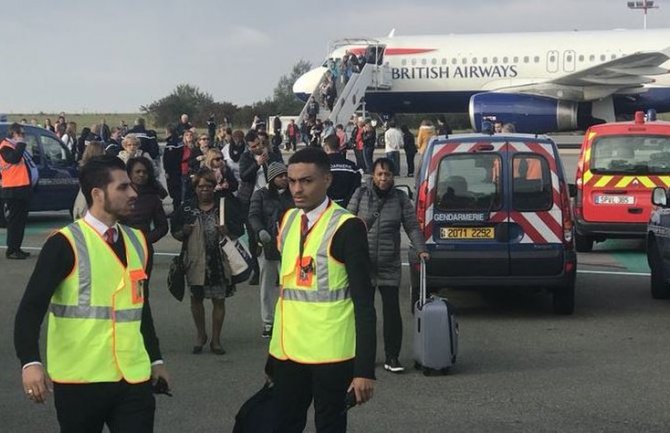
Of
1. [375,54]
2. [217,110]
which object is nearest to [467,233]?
[375,54]

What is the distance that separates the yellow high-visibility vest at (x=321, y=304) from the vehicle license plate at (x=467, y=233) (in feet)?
19.2

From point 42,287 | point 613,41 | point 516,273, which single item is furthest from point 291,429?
point 613,41

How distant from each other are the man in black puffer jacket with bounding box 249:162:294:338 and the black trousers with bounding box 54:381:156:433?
16.1 feet

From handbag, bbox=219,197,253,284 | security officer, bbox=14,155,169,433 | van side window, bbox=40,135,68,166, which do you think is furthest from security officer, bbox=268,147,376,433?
van side window, bbox=40,135,68,166

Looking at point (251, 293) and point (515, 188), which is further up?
point (515, 188)

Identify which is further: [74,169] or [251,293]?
[74,169]

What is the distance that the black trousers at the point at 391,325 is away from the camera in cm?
842

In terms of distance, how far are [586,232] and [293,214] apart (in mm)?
10576

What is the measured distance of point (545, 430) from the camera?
6738mm

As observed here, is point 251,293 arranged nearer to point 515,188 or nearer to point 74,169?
point 515,188

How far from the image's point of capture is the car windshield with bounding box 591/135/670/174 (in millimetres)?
14625

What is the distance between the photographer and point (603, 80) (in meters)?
37.7

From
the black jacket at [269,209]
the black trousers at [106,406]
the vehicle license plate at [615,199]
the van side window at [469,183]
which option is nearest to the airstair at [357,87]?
the vehicle license plate at [615,199]

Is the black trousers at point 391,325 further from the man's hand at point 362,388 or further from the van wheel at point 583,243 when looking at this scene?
the van wheel at point 583,243
